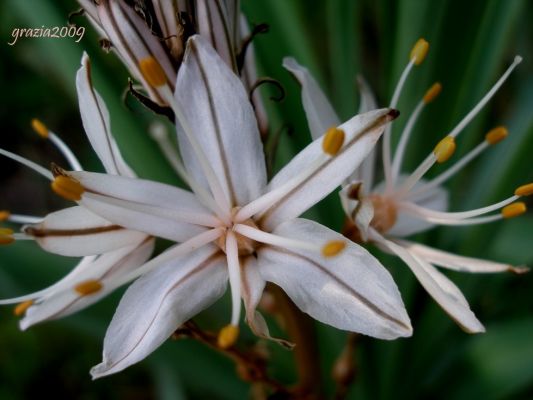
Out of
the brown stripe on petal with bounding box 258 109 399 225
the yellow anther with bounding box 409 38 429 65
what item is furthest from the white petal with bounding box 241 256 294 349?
the yellow anther with bounding box 409 38 429 65

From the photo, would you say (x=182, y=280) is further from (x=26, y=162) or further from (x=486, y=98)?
(x=486, y=98)

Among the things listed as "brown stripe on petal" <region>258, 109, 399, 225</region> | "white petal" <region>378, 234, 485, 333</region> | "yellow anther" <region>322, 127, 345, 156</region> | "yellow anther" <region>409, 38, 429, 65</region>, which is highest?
"yellow anther" <region>409, 38, 429, 65</region>

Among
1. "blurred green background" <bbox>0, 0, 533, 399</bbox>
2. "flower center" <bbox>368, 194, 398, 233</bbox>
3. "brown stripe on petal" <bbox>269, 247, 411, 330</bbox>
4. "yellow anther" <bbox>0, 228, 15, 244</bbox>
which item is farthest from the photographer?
"blurred green background" <bbox>0, 0, 533, 399</bbox>

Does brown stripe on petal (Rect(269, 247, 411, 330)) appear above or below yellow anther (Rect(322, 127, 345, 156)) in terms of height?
below

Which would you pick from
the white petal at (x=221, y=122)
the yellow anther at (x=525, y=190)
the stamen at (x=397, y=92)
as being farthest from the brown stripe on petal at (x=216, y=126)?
the yellow anther at (x=525, y=190)

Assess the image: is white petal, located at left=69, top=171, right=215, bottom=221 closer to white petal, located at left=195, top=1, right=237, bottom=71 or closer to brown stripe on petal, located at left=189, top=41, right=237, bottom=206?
brown stripe on petal, located at left=189, top=41, right=237, bottom=206

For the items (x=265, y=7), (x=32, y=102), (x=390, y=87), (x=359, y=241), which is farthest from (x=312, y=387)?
(x=32, y=102)
